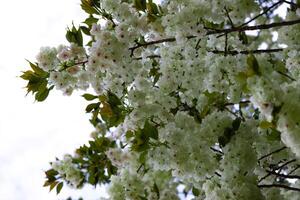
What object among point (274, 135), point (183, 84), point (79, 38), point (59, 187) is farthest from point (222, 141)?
point (59, 187)

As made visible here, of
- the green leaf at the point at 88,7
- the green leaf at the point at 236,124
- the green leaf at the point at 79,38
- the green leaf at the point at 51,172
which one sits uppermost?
the green leaf at the point at 88,7

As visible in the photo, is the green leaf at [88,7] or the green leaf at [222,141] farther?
the green leaf at [88,7]

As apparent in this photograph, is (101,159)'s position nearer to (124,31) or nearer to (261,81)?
(124,31)

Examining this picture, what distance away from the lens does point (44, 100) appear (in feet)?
13.0

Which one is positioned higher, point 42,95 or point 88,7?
point 88,7

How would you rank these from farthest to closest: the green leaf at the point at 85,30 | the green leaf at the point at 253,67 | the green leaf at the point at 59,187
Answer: the green leaf at the point at 59,187, the green leaf at the point at 85,30, the green leaf at the point at 253,67

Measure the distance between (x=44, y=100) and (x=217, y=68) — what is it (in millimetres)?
1524

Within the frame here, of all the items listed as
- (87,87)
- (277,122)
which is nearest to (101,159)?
(87,87)

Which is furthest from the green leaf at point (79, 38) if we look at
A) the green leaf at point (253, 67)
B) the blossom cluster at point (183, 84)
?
the green leaf at point (253, 67)

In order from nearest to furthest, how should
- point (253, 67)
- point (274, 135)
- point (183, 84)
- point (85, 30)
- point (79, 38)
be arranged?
point (253, 67) < point (274, 135) < point (183, 84) < point (79, 38) < point (85, 30)

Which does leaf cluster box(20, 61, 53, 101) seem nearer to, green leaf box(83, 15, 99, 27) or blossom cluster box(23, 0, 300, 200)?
blossom cluster box(23, 0, 300, 200)

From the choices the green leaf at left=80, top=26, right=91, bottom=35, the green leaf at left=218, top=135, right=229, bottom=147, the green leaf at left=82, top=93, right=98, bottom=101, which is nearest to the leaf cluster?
the green leaf at left=82, top=93, right=98, bottom=101

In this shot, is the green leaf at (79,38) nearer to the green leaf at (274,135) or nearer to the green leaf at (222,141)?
the green leaf at (222,141)

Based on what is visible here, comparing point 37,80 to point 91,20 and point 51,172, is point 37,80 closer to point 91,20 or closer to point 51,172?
point 91,20
